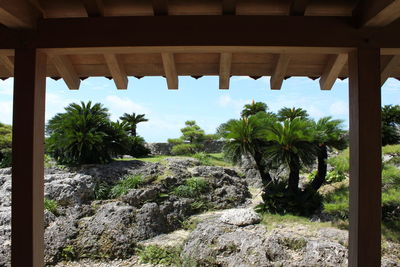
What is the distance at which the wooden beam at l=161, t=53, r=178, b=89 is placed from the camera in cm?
159

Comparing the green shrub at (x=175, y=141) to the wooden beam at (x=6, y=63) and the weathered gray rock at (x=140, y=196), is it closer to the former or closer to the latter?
the weathered gray rock at (x=140, y=196)

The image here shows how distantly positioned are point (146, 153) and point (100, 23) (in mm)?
6942

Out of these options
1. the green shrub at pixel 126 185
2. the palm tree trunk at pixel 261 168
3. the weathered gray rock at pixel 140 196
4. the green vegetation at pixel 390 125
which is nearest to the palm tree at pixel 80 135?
the green shrub at pixel 126 185

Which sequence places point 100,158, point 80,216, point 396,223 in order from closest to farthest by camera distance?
point 396,223, point 80,216, point 100,158

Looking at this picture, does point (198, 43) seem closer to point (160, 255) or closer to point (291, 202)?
point (160, 255)

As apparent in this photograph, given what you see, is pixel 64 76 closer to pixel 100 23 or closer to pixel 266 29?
pixel 100 23

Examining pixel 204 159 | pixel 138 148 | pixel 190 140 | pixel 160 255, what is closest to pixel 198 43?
pixel 160 255

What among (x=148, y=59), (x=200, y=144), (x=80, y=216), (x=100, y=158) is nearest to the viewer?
(x=148, y=59)

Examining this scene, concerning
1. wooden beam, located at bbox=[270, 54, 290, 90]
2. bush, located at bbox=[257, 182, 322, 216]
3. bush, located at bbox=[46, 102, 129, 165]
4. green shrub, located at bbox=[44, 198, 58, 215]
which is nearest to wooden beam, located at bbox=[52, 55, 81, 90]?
wooden beam, located at bbox=[270, 54, 290, 90]

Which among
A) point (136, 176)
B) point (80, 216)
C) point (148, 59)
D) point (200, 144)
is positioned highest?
point (148, 59)

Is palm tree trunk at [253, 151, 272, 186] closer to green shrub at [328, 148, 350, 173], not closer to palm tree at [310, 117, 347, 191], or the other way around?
palm tree at [310, 117, 347, 191]

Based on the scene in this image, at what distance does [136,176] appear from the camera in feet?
18.8

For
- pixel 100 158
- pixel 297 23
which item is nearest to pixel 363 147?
pixel 297 23

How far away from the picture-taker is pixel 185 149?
8.69 meters
